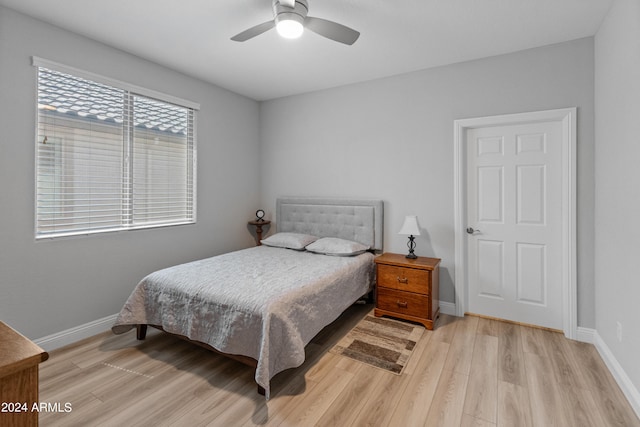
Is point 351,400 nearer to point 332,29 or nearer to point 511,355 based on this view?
point 511,355

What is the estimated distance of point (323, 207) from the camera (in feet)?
13.0

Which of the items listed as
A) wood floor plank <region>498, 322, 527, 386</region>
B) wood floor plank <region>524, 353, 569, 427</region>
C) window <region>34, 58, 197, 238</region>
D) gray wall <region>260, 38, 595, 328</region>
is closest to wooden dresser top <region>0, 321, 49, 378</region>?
window <region>34, 58, 197, 238</region>

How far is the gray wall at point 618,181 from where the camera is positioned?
1848mm

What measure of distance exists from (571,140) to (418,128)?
135cm

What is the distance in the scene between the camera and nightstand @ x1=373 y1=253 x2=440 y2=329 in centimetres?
292

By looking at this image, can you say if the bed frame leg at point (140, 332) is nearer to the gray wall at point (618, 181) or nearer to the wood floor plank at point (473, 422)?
the wood floor plank at point (473, 422)

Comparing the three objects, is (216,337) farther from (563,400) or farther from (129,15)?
(129,15)

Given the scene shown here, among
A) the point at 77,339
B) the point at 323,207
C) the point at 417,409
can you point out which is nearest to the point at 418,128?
the point at 323,207

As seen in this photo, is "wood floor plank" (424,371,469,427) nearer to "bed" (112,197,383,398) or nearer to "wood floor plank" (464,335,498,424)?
"wood floor plank" (464,335,498,424)

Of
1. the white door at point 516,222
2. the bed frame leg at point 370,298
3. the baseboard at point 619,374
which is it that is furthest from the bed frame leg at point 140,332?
the baseboard at point 619,374

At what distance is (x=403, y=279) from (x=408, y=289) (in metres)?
0.11

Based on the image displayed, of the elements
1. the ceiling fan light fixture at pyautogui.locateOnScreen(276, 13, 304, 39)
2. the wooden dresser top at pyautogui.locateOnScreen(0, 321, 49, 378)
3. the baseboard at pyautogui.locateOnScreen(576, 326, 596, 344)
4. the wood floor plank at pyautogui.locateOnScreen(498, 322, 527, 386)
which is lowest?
the wood floor plank at pyautogui.locateOnScreen(498, 322, 527, 386)

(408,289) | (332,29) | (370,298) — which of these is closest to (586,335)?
(408,289)

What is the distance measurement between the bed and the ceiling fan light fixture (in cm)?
179
